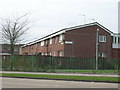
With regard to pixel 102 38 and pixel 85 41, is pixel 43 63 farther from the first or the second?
pixel 102 38

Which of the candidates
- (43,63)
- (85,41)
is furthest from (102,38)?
(43,63)

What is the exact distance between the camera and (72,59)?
126 ft

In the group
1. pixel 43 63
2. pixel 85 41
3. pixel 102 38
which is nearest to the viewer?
pixel 43 63

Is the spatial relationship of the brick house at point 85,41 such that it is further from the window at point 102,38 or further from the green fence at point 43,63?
the green fence at point 43,63

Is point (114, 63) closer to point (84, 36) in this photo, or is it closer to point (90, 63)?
point (90, 63)

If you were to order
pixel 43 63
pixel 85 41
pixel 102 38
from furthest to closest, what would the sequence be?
1. pixel 102 38
2. pixel 85 41
3. pixel 43 63

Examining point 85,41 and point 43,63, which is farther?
point 85,41

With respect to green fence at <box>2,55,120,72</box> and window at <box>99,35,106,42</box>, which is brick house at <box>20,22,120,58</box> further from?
green fence at <box>2,55,120,72</box>

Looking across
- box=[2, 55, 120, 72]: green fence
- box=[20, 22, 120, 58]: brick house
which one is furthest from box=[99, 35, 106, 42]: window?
box=[2, 55, 120, 72]: green fence

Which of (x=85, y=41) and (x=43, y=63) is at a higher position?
(x=85, y=41)

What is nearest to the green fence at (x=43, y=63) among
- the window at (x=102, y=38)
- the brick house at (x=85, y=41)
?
the brick house at (x=85, y=41)

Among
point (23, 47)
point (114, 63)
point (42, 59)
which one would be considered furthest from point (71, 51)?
point (23, 47)

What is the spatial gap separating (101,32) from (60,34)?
25.2ft

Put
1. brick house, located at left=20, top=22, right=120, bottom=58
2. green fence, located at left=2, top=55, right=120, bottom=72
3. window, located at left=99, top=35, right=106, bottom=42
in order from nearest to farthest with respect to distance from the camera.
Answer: green fence, located at left=2, top=55, right=120, bottom=72
brick house, located at left=20, top=22, right=120, bottom=58
window, located at left=99, top=35, right=106, bottom=42
